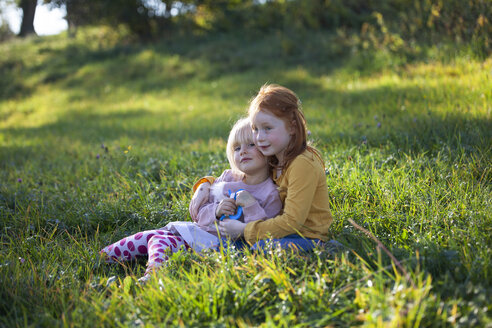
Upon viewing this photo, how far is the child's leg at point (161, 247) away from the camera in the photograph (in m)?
3.00

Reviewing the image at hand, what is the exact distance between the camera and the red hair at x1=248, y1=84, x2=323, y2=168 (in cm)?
296

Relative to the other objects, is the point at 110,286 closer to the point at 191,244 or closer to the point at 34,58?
the point at 191,244

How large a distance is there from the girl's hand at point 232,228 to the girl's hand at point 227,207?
7cm

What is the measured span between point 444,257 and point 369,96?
198 inches

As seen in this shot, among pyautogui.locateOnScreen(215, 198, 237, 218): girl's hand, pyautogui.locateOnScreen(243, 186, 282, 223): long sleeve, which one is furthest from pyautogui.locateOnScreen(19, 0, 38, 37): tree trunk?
pyautogui.locateOnScreen(243, 186, 282, 223): long sleeve

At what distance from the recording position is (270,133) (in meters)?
3.01

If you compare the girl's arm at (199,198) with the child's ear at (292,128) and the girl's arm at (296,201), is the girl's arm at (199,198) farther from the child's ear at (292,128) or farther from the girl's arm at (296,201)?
the child's ear at (292,128)

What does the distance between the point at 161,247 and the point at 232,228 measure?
0.54 meters

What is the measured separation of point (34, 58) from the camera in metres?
19.2

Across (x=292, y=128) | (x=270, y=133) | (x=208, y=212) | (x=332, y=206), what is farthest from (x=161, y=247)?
(x=332, y=206)

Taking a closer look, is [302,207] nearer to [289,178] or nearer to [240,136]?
[289,178]

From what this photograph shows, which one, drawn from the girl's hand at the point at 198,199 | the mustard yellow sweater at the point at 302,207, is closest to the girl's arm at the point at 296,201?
the mustard yellow sweater at the point at 302,207

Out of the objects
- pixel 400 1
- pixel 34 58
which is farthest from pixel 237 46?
pixel 34 58

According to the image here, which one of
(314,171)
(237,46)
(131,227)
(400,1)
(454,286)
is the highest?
(400,1)
